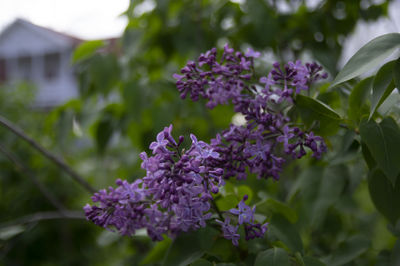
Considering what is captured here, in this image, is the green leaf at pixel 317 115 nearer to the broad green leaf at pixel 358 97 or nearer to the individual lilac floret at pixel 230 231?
the broad green leaf at pixel 358 97

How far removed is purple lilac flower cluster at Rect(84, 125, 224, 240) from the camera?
526 millimetres

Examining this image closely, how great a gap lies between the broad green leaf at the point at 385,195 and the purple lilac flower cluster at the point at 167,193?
285 mm

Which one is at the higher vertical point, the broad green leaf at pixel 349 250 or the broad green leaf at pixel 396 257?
the broad green leaf at pixel 396 257

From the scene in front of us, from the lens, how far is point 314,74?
2.19 feet

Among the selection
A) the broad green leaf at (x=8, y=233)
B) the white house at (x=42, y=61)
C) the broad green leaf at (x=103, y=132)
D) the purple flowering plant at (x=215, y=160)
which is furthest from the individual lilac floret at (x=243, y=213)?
the white house at (x=42, y=61)

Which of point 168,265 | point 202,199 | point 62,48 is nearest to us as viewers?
point 202,199

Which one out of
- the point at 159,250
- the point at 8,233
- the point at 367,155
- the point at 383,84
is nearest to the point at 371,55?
the point at 383,84

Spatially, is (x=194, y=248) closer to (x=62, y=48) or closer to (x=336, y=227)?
(x=336, y=227)

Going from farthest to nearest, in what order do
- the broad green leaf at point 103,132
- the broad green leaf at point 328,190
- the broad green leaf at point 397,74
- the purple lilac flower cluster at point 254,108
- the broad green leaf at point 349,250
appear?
the broad green leaf at point 103,132 < the broad green leaf at point 328,190 < the broad green leaf at point 349,250 < the purple lilac flower cluster at point 254,108 < the broad green leaf at point 397,74

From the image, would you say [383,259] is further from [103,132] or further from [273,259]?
[103,132]

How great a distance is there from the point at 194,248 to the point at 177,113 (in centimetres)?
77

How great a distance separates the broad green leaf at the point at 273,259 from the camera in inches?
21.7

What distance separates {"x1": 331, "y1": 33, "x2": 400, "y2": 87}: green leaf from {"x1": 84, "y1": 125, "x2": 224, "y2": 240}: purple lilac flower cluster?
0.72 ft

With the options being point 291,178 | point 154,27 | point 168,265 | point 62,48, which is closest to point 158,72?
point 154,27
